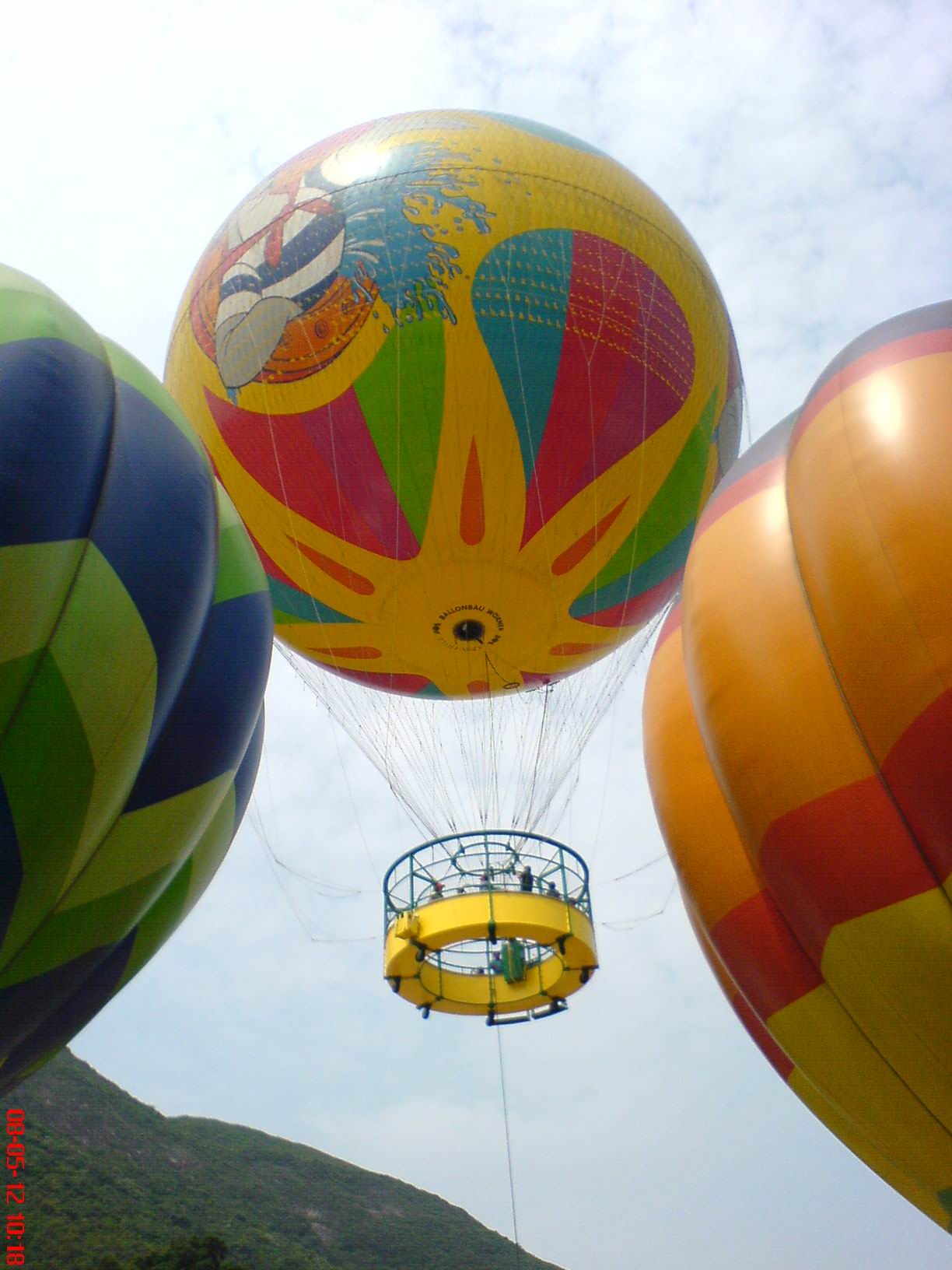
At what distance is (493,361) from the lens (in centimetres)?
771

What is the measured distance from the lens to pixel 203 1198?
26578 millimetres

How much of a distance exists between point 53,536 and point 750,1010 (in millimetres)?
3646

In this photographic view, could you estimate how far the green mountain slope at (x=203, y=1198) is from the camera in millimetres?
21312

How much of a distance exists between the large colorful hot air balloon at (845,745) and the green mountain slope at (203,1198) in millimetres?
18156

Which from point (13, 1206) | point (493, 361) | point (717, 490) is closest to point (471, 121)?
Answer: point (493, 361)

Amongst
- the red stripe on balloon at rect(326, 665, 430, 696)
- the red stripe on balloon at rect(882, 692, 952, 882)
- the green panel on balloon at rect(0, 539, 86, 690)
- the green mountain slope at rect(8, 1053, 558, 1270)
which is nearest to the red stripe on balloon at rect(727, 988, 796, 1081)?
the red stripe on balloon at rect(882, 692, 952, 882)

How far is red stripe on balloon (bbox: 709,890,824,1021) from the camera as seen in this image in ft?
14.4

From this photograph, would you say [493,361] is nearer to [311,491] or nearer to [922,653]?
[311,491]

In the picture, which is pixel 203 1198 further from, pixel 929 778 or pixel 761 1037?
pixel 929 778

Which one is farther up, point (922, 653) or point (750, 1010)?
point (922, 653)

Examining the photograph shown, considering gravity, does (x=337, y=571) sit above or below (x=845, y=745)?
above

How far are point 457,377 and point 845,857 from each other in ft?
15.7
